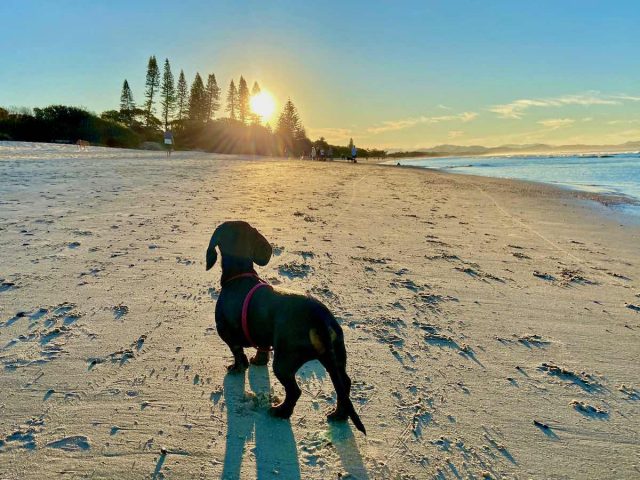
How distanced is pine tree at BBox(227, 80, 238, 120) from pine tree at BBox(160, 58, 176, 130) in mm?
14233

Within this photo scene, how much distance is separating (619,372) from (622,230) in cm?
736

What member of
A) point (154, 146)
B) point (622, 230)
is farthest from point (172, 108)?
point (622, 230)

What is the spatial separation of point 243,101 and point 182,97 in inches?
557

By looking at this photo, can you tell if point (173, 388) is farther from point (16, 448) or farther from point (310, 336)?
point (310, 336)

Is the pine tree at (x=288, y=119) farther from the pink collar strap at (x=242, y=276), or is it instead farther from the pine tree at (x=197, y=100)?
the pink collar strap at (x=242, y=276)

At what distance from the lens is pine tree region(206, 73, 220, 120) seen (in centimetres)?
7712

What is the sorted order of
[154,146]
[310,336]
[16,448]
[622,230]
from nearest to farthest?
[16,448] < [310,336] < [622,230] < [154,146]

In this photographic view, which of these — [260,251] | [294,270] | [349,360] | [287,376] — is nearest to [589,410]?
[349,360]

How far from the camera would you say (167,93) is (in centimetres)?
7088

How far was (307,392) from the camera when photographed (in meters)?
2.91

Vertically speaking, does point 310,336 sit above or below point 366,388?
above

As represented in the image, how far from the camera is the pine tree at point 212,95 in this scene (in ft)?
253

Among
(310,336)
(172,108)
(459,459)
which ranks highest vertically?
(172,108)

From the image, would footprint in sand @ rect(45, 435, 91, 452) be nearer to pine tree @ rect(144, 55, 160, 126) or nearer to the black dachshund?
the black dachshund
